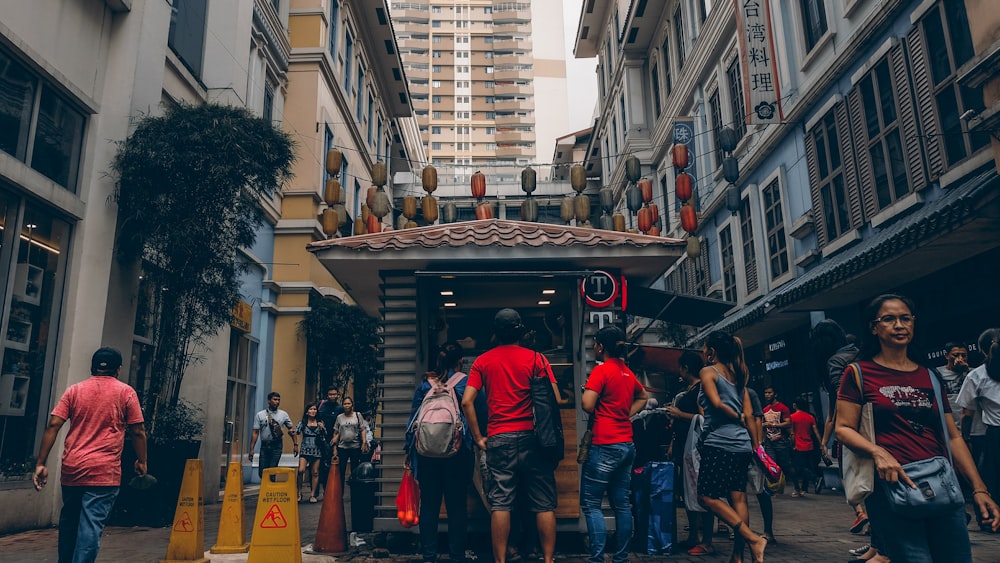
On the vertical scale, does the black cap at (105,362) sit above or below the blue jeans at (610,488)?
above

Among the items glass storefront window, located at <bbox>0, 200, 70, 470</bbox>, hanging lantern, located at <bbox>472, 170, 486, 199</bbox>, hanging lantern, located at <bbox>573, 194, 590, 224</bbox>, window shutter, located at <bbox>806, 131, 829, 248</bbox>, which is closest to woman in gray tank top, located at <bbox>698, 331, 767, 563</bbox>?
glass storefront window, located at <bbox>0, 200, 70, 470</bbox>

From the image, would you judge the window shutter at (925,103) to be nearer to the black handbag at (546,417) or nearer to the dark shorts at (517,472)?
the black handbag at (546,417)

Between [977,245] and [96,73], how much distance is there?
12.1 meters

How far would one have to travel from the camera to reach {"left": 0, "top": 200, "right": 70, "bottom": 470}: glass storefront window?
775cm

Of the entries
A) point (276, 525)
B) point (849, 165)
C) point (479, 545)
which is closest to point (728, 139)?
point (849, 165)

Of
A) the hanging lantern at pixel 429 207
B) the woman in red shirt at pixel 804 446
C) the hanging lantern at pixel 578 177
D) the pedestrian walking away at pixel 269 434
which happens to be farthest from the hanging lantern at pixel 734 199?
the pedestrian walking away at pixel 269 434

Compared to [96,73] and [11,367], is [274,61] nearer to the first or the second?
[96,73]

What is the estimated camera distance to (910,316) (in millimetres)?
3307

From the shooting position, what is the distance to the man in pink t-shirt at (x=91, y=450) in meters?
5.07

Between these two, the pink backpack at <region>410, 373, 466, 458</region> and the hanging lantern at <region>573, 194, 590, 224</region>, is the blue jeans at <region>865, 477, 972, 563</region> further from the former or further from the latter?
the hanging lantern at <region>573, 194, 590, 224</region>

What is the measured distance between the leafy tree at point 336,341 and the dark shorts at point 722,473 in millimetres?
13659

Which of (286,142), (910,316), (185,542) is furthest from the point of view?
(286,142)

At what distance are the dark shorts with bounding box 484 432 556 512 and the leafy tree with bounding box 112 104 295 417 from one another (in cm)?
621

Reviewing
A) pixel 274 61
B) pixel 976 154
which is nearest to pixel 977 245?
pixel 976 154
